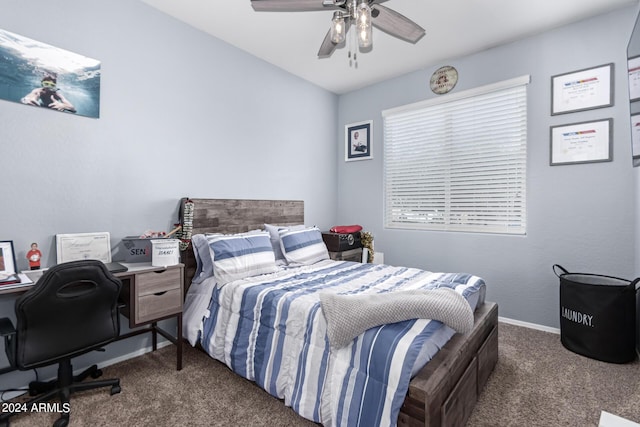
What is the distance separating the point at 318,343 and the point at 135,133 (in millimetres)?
2196

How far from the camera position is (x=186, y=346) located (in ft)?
8.62

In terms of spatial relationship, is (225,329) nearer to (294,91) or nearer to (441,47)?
(294,91)

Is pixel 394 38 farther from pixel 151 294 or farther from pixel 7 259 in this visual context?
pixel 7 259

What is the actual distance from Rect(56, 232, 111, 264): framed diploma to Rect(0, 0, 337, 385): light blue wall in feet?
0.23

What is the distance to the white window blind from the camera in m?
3.14

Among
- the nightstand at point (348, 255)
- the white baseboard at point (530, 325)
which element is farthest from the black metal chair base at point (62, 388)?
the white baseboard at point (530, 325)

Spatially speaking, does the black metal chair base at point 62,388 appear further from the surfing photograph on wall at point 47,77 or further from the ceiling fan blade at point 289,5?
the ceiling fan blade at point 289,5

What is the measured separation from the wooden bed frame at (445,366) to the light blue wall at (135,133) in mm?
Answer: 231

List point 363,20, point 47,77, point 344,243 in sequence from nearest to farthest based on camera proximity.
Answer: point 363,20
point 47,77
point 344,243

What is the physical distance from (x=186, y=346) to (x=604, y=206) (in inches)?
151

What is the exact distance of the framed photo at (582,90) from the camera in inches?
104

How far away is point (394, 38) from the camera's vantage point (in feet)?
9.91

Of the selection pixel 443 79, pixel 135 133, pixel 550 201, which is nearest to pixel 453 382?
pixel 550 201

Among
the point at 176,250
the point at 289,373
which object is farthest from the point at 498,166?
the point at 176,250
